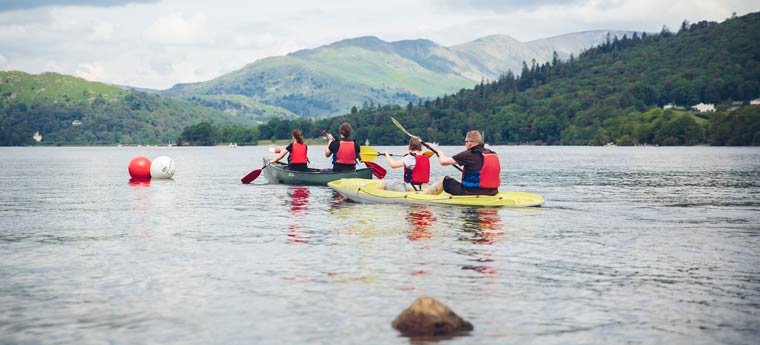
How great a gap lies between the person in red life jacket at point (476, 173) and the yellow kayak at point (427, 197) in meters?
0.25

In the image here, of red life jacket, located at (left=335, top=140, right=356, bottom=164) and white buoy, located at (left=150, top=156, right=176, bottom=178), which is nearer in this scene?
red life jacket, located at (left=335, top=140, right=356, bottom=164)

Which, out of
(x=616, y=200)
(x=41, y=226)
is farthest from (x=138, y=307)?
(x=616, y=200)

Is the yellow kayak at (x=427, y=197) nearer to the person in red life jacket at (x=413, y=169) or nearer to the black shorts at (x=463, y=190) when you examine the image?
the black shorts at (x=463, y=190)

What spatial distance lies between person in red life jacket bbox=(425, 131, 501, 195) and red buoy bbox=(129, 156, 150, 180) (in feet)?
96.7

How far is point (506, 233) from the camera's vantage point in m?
21.7

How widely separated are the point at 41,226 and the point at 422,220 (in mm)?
11398

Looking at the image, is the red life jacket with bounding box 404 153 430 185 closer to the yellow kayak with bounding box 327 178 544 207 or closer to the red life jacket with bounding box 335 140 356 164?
the yellow kayak with bounding box 327 178 544 207

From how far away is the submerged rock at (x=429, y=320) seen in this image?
1076 centimetres

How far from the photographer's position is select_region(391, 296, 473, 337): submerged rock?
35.3 feet

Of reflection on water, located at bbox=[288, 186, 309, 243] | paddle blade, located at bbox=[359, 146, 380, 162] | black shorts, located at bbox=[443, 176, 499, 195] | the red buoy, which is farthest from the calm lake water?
the red buoy

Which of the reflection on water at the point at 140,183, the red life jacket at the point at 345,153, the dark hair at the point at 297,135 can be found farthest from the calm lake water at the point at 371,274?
the reflection on water at the point at 140,183

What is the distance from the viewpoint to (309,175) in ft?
129

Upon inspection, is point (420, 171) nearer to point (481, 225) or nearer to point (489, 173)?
point (489, 173)

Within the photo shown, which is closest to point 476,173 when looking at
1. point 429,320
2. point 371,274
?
point 371,274
